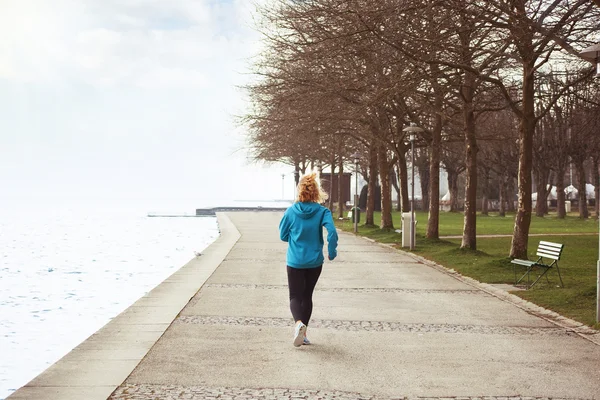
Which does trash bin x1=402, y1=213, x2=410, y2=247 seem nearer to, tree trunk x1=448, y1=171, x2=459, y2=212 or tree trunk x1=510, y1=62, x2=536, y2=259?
tree trunk x1=510, y1=62, x2=536, y2=259

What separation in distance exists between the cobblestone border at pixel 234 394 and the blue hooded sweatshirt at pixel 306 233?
2.58 m

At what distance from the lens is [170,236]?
42000 millimetres

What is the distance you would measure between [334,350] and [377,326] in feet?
6.24

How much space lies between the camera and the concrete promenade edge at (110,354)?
7406mm

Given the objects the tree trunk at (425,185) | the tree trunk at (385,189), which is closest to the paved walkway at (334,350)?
the tree trunk at (385,189)

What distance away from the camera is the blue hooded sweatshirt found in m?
9.85

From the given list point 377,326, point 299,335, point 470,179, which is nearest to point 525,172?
point 470,179

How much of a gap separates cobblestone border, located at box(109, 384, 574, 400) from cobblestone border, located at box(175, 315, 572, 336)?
360 cm

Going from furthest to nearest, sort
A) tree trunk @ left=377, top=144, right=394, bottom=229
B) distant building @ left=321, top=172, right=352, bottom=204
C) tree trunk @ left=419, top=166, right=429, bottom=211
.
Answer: tree trunk @ left=419, top=166, right=429, bottom=211 < distant building @ left=321, top=172, right=352, bottom=204 < tree trunk @ left=377, top=144, right=394, bottom=229

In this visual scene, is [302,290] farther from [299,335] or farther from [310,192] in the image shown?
[310,192]

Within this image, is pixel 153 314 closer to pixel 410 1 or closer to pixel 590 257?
pixel 410 1

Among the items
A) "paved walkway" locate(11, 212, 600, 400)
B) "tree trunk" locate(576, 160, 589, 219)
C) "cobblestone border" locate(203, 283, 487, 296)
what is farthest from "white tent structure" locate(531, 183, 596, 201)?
"paved walkway" locate(11, 212, 600, 400)

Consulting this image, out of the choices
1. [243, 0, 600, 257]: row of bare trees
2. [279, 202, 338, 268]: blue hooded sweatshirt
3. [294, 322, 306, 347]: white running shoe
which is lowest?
[294, 322, 306, 347]: white running shoe

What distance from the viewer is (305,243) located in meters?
9.87
